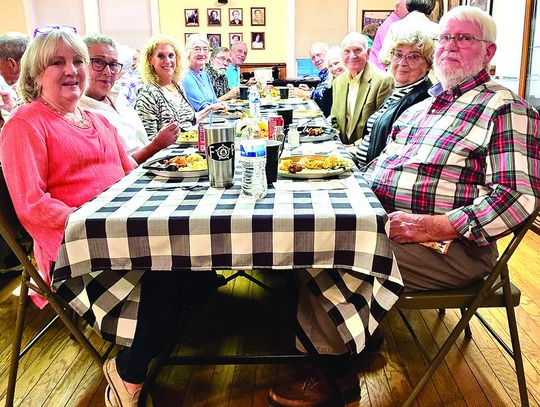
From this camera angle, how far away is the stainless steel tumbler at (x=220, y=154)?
1.44m

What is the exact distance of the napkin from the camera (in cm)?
145

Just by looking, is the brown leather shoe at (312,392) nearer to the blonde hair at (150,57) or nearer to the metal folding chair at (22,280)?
the metal folding chair at (22,280)

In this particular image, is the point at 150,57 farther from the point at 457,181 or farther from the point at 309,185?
the point at 457,181

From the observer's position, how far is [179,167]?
1.68 meters

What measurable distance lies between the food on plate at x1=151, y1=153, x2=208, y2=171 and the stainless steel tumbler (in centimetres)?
17

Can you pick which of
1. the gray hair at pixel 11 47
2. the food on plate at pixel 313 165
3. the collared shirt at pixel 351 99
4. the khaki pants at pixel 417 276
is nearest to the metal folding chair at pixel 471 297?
the khaki pants at pixel 417 276

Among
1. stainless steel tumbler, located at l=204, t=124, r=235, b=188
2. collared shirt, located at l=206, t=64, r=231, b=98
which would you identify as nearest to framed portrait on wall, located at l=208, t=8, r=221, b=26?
collared shirt, located at l=206, t=64, r=231, b=98

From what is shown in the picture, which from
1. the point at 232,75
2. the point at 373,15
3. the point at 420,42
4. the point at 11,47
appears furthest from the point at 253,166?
the point at 373,15

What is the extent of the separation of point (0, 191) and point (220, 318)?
1.10m

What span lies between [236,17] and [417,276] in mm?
7793

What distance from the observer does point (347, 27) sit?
8539 mm

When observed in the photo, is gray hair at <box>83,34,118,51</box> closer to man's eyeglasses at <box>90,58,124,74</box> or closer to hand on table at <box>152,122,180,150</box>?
man's eyeglasses at <box>90,58,124,74</box>

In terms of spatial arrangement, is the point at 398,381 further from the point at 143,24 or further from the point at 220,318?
the point at 143,24

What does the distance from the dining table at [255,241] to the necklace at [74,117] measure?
545 mm
